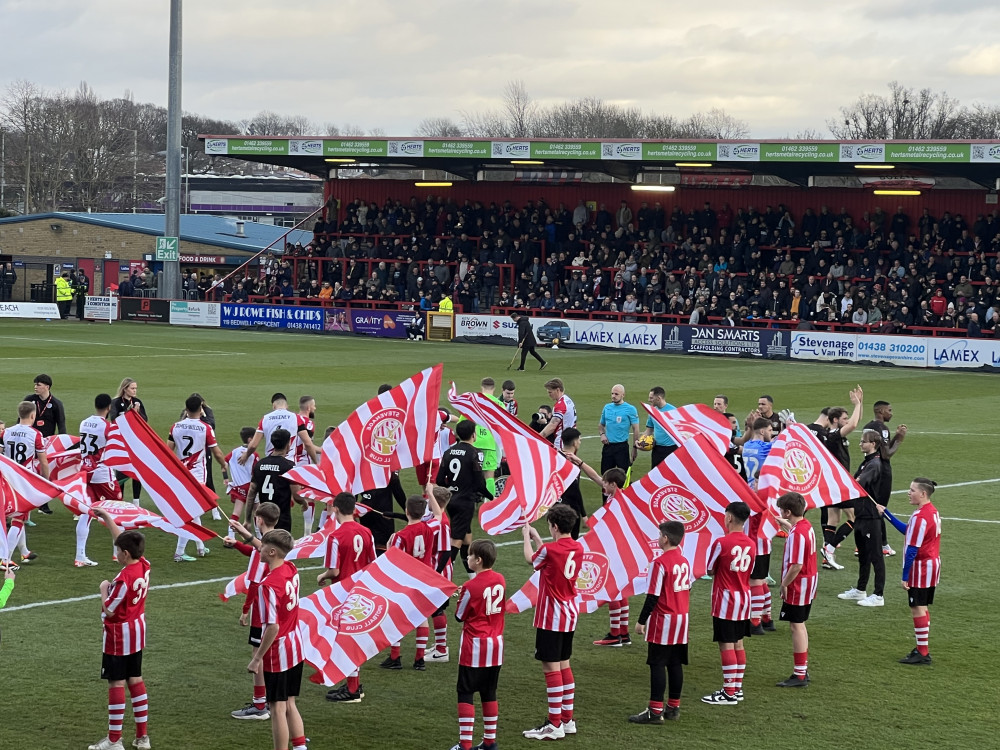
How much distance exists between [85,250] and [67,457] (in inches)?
2329

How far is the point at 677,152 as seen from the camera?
A: 49.6m

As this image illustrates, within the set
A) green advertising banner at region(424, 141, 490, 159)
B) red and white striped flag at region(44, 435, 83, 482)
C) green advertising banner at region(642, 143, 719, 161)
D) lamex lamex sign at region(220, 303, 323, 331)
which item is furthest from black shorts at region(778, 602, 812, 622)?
lamex lamex sign at region(220, 303, 323, 331)

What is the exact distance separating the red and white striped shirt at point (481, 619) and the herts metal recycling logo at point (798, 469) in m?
4.87

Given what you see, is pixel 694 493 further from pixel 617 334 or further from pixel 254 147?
pixel 254 147

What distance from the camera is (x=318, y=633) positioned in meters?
9.53

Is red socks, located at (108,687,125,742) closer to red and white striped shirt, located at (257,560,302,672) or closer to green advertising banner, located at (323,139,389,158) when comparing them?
red and white striped shirt, located at (257,560,302,672)

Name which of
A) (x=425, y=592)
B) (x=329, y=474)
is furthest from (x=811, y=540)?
(x=329, y=474)

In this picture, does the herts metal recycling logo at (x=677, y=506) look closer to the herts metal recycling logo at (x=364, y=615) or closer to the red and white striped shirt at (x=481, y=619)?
the red and white striped shirt at (x=481, y=619)

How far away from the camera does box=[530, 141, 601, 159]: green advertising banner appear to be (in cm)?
5009

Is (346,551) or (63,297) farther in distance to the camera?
(63,297)

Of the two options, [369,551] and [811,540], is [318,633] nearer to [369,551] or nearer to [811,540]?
[369,551]

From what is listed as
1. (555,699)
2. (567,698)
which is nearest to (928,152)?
(567,698)

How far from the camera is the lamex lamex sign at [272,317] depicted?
53.1m

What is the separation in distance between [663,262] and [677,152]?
15.3ft
